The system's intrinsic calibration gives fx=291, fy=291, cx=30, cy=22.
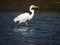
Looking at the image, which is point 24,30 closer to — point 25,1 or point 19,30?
point 19,30

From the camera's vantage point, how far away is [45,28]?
11.4 m

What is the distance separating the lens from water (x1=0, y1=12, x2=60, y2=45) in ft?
29.9

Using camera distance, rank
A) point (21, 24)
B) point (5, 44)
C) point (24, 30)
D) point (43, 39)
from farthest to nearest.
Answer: point (21, 24)
point (24, 30)
point (43, 39)
point (5, 44)

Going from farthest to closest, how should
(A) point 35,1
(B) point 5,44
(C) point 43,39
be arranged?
(A) point 35,1 → (C) point 43,39 → (B) point 5,44

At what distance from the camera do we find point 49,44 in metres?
8.69

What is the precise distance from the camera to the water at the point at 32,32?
9.11m

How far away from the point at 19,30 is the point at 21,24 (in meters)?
1.45

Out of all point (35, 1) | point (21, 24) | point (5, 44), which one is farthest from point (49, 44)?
point (35, 1)

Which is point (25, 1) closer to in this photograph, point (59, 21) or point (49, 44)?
point (59, 21)

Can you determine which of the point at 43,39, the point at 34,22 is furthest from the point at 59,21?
the point at 43,39

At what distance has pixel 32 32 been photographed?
1052 cm

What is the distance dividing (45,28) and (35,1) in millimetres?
11374

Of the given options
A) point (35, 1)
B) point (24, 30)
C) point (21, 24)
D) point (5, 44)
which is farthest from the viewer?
point (35, 1)

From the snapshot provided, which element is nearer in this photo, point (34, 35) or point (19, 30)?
point (34, 35)
